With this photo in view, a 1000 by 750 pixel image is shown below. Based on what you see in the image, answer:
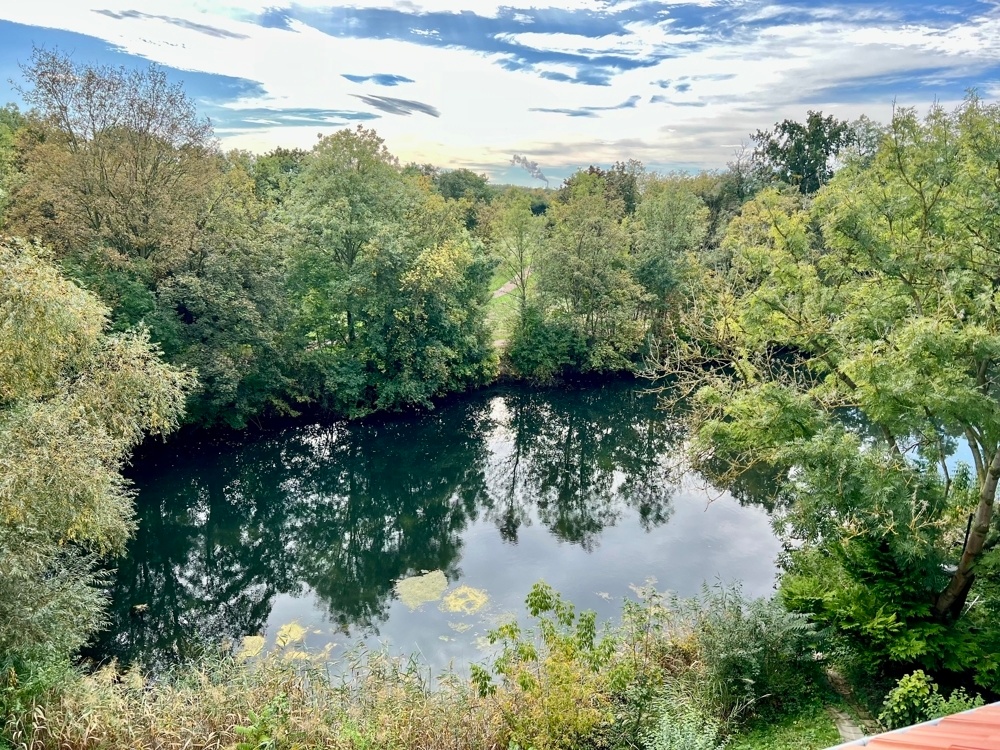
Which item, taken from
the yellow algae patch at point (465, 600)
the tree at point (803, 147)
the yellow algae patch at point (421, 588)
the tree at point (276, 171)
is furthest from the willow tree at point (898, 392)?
the tree at point (803, 147)

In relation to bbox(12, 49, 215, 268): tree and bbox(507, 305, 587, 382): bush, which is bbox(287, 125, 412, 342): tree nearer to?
bbox(12, 49, 215, 268): tree

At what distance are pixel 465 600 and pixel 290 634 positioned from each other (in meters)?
3.32

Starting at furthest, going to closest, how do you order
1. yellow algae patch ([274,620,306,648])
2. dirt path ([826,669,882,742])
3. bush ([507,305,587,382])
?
1. bush ([507,305,587,382])
2. yellow algae patch ([274,620,306,648])
3. dirt path ([826,669,882,742])

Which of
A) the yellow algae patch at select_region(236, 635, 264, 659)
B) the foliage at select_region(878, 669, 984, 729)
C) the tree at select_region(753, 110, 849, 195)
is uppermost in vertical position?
the tree at select_region(753, 110, 849, 195)

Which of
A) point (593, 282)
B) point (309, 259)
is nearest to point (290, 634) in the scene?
point (309, 259)

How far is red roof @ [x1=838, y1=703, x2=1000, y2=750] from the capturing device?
9.96 ft

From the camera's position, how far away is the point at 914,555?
7.41 meters

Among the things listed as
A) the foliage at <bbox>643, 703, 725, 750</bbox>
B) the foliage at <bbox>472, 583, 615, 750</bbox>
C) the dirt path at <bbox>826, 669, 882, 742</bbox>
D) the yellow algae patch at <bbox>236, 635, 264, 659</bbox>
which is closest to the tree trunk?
the dirt path at <bbox>826, 669, 882, 742</bbox>

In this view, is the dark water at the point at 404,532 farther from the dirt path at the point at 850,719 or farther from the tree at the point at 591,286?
the tree at the point at 591,286

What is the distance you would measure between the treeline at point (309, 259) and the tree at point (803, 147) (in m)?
6.33

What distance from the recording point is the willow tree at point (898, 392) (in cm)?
660

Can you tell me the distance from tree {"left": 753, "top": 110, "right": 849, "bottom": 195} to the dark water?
19557 millimetres

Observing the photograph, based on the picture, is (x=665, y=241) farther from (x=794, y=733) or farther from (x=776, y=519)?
(x=794, y=733)

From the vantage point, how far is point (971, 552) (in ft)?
24.4
